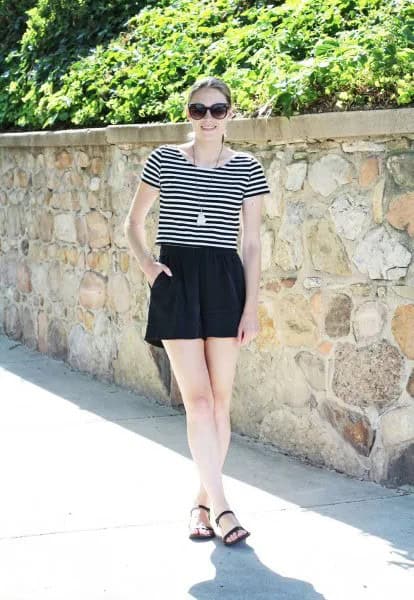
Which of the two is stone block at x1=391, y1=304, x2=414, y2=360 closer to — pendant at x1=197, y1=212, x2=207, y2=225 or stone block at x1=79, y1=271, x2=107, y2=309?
pendant at x1=197, y1=212, x2=207, y2=225

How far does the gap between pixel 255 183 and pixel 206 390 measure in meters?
0.84

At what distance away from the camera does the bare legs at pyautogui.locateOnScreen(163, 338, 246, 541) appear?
15.3 feet

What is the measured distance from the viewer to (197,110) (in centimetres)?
464

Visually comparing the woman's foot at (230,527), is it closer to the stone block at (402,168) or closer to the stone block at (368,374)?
the stone block at (368,374)

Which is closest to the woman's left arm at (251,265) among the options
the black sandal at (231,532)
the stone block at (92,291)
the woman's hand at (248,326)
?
the woman's hand at (248,326)

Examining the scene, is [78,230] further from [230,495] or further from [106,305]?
[230,495]

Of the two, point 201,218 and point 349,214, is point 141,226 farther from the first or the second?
point 349,214

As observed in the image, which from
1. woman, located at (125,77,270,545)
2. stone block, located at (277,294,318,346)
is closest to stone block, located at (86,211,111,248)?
stone block, located at (277,294,318,346)

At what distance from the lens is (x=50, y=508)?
530 centimetres

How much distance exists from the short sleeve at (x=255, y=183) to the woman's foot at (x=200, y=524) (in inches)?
50.9

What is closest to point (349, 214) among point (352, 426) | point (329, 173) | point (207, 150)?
point (329, 173)

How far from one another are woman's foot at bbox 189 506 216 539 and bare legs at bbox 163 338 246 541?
0.47ft

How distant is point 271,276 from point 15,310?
414 cm

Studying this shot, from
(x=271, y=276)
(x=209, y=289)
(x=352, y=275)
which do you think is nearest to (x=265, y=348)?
(x=271, y=276)
